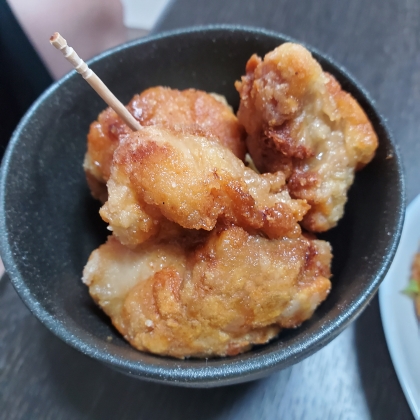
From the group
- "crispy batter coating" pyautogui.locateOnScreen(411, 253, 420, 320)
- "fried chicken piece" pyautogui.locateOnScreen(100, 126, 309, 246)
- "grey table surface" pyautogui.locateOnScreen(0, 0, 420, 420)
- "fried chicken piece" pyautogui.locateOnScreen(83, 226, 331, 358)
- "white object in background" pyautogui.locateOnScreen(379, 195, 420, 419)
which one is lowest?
"crispy batter coating" pyautogui.locateOnScreen(411, 253, 420, 320)

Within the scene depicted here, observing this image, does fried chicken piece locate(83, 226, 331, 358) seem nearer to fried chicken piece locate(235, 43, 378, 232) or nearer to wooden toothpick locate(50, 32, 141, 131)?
fried chicken piece locate(235, 43, 378, 232)

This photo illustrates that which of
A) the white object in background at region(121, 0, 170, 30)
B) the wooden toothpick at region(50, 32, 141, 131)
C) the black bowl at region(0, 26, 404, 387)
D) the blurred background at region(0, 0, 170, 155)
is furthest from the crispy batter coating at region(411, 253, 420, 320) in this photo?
the white object in background at region(121, 0, 170, 30)

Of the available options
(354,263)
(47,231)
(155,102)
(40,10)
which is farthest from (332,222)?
(40,10)

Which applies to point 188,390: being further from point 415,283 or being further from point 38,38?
point 38,38

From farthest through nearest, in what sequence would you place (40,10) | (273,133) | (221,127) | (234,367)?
(40,10)
(221,127)
(273,133)
(234,367)

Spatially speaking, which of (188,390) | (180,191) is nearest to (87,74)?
(180,191)

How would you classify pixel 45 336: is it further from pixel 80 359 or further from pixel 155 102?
pixel 155 102
